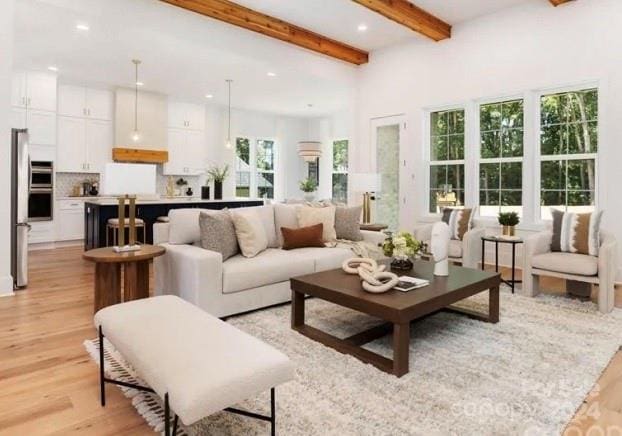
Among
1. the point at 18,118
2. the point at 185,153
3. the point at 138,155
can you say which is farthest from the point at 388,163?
the point at 18,118

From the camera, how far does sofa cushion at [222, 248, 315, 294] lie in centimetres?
338

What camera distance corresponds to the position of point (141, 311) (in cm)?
216

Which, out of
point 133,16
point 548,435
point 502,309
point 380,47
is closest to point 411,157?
point 380,47

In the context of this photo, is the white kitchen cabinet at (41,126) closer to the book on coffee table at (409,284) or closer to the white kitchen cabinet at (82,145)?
the white kitchen cabinet at (82,145)

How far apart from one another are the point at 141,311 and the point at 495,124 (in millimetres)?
5308

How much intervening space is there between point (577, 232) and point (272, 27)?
4427 millimetres

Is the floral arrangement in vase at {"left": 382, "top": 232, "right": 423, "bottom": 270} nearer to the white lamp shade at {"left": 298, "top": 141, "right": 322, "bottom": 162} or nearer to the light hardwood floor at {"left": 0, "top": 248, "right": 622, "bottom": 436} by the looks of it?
the light hardwood floor at {"left": 0, "top": 248, "right": 622, "bottom": 436}

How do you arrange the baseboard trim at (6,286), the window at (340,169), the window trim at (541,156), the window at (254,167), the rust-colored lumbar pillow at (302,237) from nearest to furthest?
the baseboard trim at (6,286) < the rust-colored lumbar pillow at (302,237) < the window trim at (541,156) < the window at (254,167) < the window at (340,169)

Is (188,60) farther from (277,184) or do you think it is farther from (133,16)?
(277,184)

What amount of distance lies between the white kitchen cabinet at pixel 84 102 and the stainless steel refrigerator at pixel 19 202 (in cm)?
364

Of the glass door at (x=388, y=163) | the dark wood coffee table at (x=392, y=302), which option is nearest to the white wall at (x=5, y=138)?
the dark wood coffee table at (x=392, y=302)

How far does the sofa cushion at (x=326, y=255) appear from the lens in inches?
156

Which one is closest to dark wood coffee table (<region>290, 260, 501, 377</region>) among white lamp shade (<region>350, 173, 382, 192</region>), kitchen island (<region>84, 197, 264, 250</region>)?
white lamp shade (<region>350, 173, 382, 192</region>)

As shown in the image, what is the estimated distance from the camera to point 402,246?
3.30 metres
